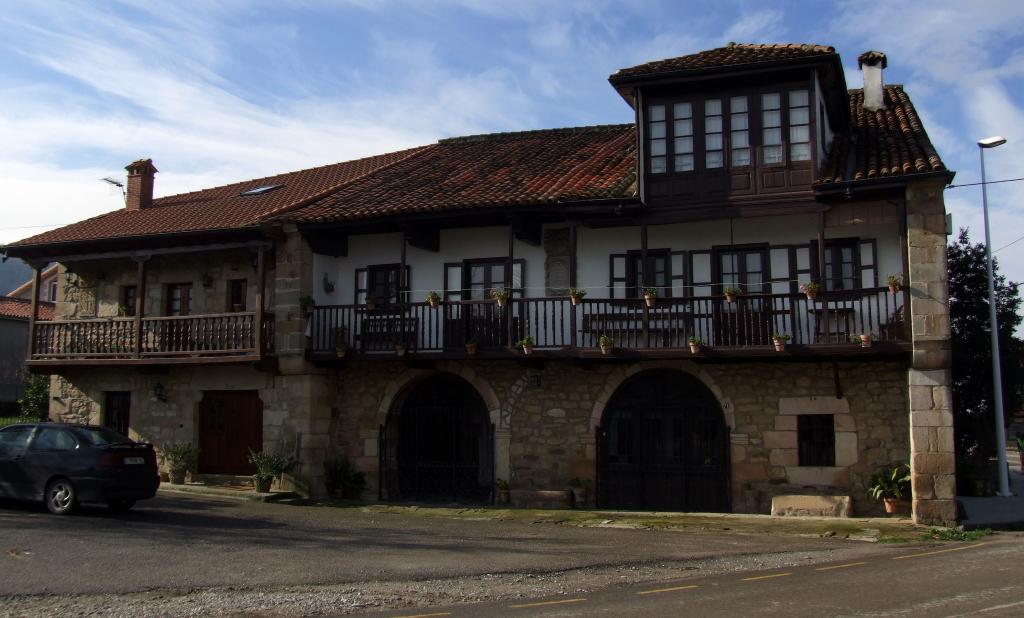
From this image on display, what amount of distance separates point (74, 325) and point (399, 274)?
290 inches

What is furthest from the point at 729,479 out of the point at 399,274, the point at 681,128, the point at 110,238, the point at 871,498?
the point at 110,238

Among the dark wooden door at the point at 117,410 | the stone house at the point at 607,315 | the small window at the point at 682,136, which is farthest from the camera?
the dark wooden door at the point at 117,410

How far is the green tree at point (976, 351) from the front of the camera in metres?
21.4

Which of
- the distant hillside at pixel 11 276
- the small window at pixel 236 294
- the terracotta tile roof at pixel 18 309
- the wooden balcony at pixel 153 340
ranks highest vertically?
the distant hillside at pixel 11 276

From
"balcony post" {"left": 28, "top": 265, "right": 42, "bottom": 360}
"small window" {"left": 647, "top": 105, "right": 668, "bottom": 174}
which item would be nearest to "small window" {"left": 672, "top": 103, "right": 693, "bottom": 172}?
"small window" {"left": 647, "top": 105, "right": 668, "bottom": 174}

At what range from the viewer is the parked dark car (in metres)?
13.2

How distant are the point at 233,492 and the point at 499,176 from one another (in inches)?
315

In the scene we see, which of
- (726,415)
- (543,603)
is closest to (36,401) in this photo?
(726,415)

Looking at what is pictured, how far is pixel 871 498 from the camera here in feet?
49.5

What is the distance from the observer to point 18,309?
1273 inches

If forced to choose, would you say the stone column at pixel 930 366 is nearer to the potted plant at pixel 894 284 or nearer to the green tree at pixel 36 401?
the potted plant at pixel 894 284

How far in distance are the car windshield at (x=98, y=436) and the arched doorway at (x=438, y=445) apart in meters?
5.34

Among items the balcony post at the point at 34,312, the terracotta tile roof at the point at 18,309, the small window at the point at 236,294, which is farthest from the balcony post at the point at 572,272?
the terracotta tile roof at the point at 18,309

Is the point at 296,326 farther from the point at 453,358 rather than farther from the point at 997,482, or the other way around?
the point at 997,482
